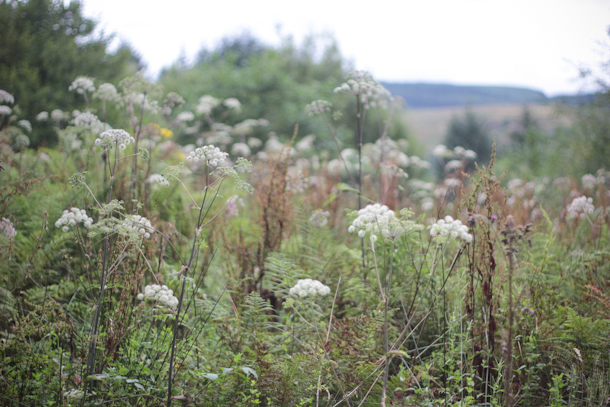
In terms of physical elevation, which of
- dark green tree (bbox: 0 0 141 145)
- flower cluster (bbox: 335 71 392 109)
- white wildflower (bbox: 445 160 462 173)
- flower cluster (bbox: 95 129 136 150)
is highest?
dark green tree (bbox: 0 0 141 145)

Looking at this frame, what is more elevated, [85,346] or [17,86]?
[17,86]

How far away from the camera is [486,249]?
2.00m

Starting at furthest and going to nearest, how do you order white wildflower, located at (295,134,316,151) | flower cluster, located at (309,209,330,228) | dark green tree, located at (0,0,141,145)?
white wildflower, located at (295,134,316,151) < dark green tree, located at (0,0,141,145) < flower cluster, located at (309,209,330,228)

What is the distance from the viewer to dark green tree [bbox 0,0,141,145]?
7.17 meters

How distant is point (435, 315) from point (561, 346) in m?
0.69

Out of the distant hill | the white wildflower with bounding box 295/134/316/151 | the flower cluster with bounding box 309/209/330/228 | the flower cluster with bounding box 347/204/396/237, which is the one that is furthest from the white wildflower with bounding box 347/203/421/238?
the distant hill

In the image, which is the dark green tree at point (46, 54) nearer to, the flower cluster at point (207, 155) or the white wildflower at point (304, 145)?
the white wildflower at point (304, 145)

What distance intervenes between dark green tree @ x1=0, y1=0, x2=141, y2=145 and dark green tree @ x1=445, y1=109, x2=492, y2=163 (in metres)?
19.6

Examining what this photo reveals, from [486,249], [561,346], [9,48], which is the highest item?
[9,48]

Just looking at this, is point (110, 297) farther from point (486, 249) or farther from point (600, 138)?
point (600, 138)

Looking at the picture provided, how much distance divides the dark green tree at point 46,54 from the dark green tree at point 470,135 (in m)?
19.6

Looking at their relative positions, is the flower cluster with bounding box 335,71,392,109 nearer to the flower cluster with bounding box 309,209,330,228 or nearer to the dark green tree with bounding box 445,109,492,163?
the flower cluster with bounding box 309,209,330,228

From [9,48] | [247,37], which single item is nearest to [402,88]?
[247,37]

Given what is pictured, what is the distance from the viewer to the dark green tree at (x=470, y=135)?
2289cm
